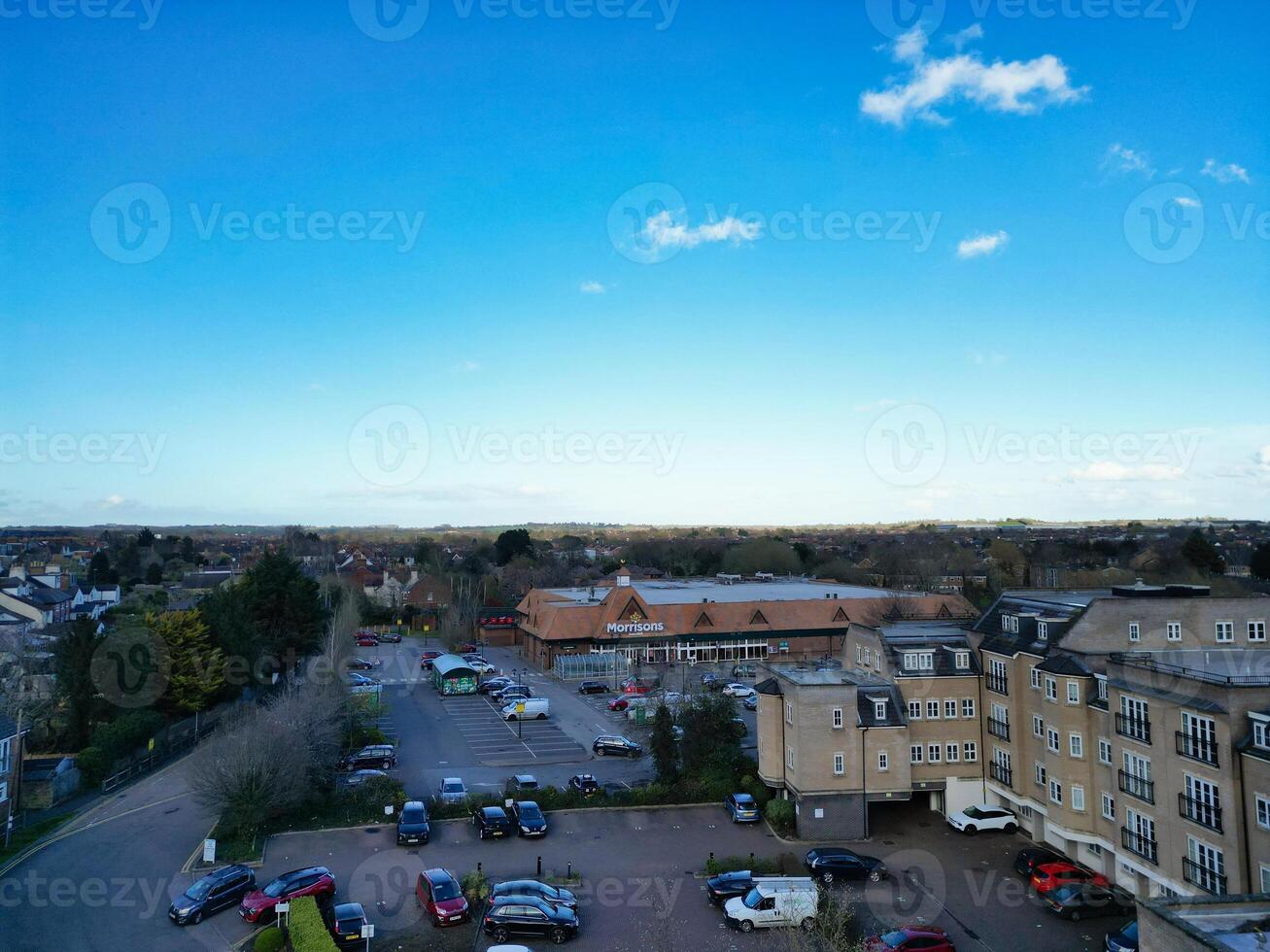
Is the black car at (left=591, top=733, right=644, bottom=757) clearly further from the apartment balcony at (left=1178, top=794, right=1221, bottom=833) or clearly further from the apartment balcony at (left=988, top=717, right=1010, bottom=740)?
the apartment balcony at (left=1178, top=794, right=1221, bottom=833)

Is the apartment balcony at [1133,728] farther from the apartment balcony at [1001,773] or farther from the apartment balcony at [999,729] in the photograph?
the apartment balcony at [1001,773]

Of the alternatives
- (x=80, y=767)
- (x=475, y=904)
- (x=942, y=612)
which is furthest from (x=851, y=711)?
(x=942, y=612)

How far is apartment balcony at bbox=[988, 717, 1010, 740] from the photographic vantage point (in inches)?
999

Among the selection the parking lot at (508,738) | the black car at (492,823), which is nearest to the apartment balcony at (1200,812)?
the black car at (492,823)

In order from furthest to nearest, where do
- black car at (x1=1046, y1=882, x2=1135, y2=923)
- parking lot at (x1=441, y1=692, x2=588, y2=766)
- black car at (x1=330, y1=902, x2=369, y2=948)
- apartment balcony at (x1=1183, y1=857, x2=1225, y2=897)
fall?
parking lot at (x1=441, y1=692, x2=588, y2=766)
black car at (x1=1046, y1=882, x2=1135, y2=923)
black car at (x1=330, y1=902, x2=369, y2=948)
apartment balcony at (x1=1183, y1=857, x2=1225, y2=897)

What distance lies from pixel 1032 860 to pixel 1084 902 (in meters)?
2.41

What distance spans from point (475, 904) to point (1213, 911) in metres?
15.6

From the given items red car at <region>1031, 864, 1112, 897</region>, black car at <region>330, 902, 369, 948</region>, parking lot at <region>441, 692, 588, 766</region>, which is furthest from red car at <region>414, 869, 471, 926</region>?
red car at <region>1031, 864, 1112, 897</region>

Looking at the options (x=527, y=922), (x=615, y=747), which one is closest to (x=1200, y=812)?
(x=527, y=922)

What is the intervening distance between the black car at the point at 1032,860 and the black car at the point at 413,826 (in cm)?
1713

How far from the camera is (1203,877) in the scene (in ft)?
57.7

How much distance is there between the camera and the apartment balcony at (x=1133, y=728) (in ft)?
64.0

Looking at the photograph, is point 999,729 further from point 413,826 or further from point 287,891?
point 287,891

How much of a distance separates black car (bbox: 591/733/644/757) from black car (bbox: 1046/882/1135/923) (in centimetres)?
1729
